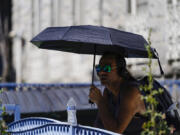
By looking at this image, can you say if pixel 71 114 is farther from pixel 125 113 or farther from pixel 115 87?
pixel 115 87

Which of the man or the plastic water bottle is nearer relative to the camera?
the plastic water bottle

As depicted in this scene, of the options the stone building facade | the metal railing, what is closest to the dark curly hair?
the metal railing

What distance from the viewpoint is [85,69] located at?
1209 cm

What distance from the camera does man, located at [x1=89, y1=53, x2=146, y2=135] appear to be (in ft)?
10.9

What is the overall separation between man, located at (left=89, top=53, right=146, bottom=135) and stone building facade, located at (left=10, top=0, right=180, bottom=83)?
515cm

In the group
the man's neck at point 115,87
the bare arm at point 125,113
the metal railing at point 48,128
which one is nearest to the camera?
the metal railing at point 48,128

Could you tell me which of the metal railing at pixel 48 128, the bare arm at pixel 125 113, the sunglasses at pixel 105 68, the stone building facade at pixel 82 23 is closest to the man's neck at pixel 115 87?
the sunglasses at pixel 105 68

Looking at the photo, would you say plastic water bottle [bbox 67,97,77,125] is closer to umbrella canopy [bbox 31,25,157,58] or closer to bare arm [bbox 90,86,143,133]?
bare arm [bbox 90,86,143,133]

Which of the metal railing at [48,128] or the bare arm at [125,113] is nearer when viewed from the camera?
the metal railing at [48,128]

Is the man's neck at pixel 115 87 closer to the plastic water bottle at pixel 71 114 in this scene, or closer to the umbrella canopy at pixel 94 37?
the umbrella canopy at pixel 94 37

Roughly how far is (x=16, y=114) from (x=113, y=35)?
5.59 feet

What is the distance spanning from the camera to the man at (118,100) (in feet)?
10.9

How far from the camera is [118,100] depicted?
3615mm

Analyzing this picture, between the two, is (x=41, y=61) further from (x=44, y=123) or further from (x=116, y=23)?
(x=44, y=123)
